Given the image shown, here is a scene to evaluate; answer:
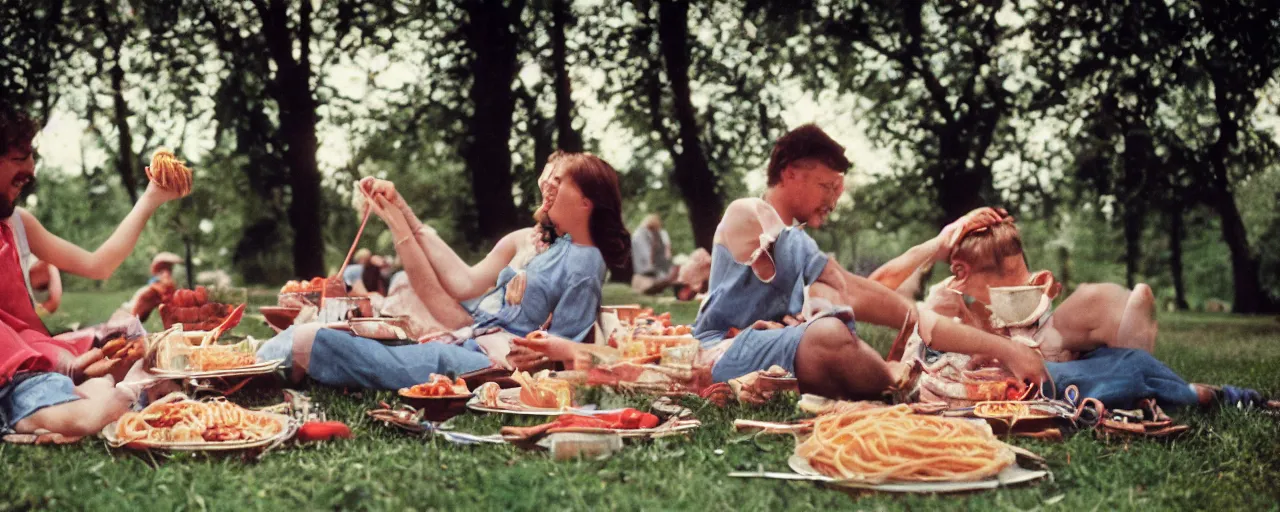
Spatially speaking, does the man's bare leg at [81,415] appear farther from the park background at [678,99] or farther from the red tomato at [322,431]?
the park background at [678,99]

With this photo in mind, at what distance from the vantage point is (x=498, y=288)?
6.17m

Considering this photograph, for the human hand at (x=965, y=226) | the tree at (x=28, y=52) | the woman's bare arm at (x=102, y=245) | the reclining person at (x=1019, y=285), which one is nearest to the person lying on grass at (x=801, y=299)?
the reclining person at (x=1019, y=285)

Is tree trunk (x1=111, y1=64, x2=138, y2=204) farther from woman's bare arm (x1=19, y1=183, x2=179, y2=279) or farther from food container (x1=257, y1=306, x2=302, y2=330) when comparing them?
woman's bare arm (x1=19, y1=183, x2=179, y2=279)

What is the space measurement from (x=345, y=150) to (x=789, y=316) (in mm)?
11469

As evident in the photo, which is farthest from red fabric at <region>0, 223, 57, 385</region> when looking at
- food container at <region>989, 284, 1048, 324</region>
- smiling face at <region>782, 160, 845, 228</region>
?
food container at <region>989, 284, 1048, 324</region>

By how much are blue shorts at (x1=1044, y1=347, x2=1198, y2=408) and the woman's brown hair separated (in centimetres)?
241

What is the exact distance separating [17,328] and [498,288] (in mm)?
2456

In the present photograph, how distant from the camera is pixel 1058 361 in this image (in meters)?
5.12

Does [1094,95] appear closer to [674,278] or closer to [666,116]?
[666,116]

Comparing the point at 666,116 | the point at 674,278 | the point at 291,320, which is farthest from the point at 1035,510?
the point at 674,278

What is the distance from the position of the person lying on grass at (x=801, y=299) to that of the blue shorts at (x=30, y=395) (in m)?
2.86

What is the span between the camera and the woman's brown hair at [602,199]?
598 cm

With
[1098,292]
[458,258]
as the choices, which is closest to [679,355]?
[458,258]

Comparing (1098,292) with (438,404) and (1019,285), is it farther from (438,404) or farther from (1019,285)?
(438,404)
